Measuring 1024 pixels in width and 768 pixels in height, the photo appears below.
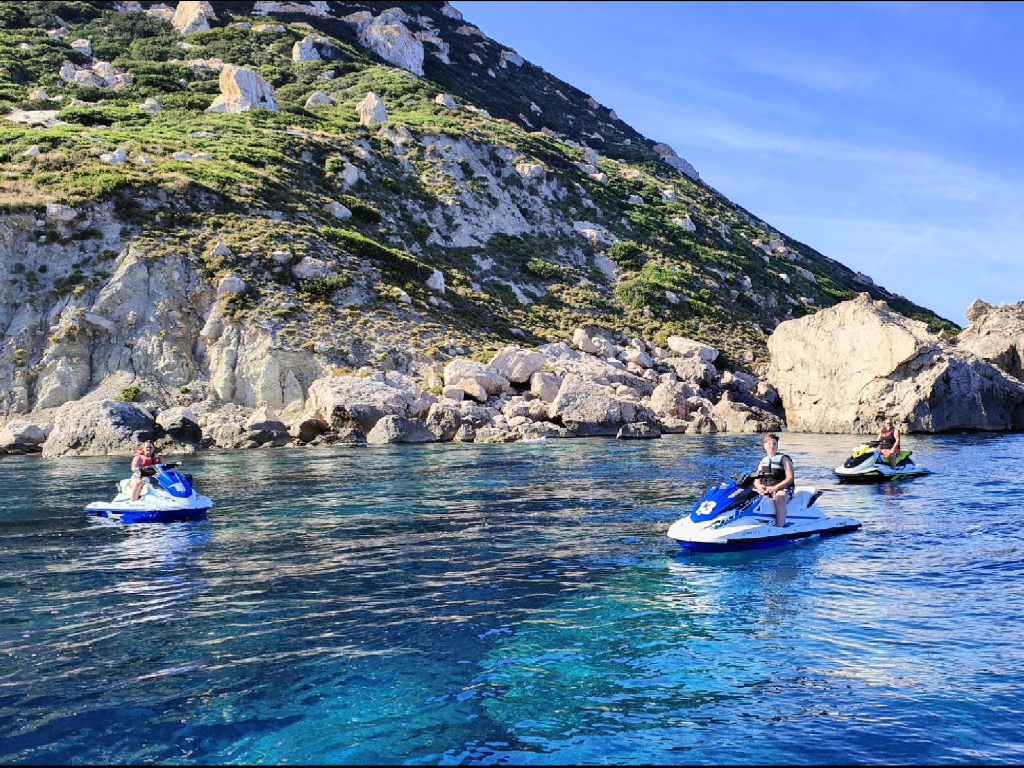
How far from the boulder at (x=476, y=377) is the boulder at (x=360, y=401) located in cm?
232

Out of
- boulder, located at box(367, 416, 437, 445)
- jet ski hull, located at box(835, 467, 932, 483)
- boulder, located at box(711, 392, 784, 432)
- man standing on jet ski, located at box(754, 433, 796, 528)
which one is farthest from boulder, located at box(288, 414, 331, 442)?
man standing on jet ski, located at box(754, 433, 796, 528)

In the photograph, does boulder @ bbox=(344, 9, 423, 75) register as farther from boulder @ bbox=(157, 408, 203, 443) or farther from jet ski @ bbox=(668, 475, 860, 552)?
jet ski @ bbox=(668, 475, 860, 552)

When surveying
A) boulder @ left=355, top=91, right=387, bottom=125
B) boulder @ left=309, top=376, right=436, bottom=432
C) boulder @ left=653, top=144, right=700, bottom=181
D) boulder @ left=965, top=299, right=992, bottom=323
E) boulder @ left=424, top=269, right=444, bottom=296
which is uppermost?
boulder @ left=653, top=144, right=700, bottom=181

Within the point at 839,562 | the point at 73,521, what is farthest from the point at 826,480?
the point at 73,521

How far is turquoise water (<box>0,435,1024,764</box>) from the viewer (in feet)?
22.2

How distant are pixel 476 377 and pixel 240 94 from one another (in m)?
46.3

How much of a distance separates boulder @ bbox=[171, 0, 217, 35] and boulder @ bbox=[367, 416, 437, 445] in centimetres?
7256

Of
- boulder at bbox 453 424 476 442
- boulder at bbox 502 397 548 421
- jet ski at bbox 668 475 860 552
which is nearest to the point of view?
jet ski at bbox 668 475 860 552

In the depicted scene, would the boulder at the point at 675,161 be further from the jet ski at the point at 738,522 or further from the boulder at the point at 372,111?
the jet ski at the point at 738,522

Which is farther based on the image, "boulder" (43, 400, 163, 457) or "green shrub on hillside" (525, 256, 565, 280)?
"green shrub on hillside" (525, 256, 565, 280)

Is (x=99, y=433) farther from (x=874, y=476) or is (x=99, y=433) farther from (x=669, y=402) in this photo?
(x=874, y=476)

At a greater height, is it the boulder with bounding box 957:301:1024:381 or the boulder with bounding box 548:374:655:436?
the boulder with bounding box 957:301:1024:381

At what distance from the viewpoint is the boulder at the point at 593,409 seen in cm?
3731

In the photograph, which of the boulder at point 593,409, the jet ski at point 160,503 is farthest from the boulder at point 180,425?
the jet ski at point 160,503
